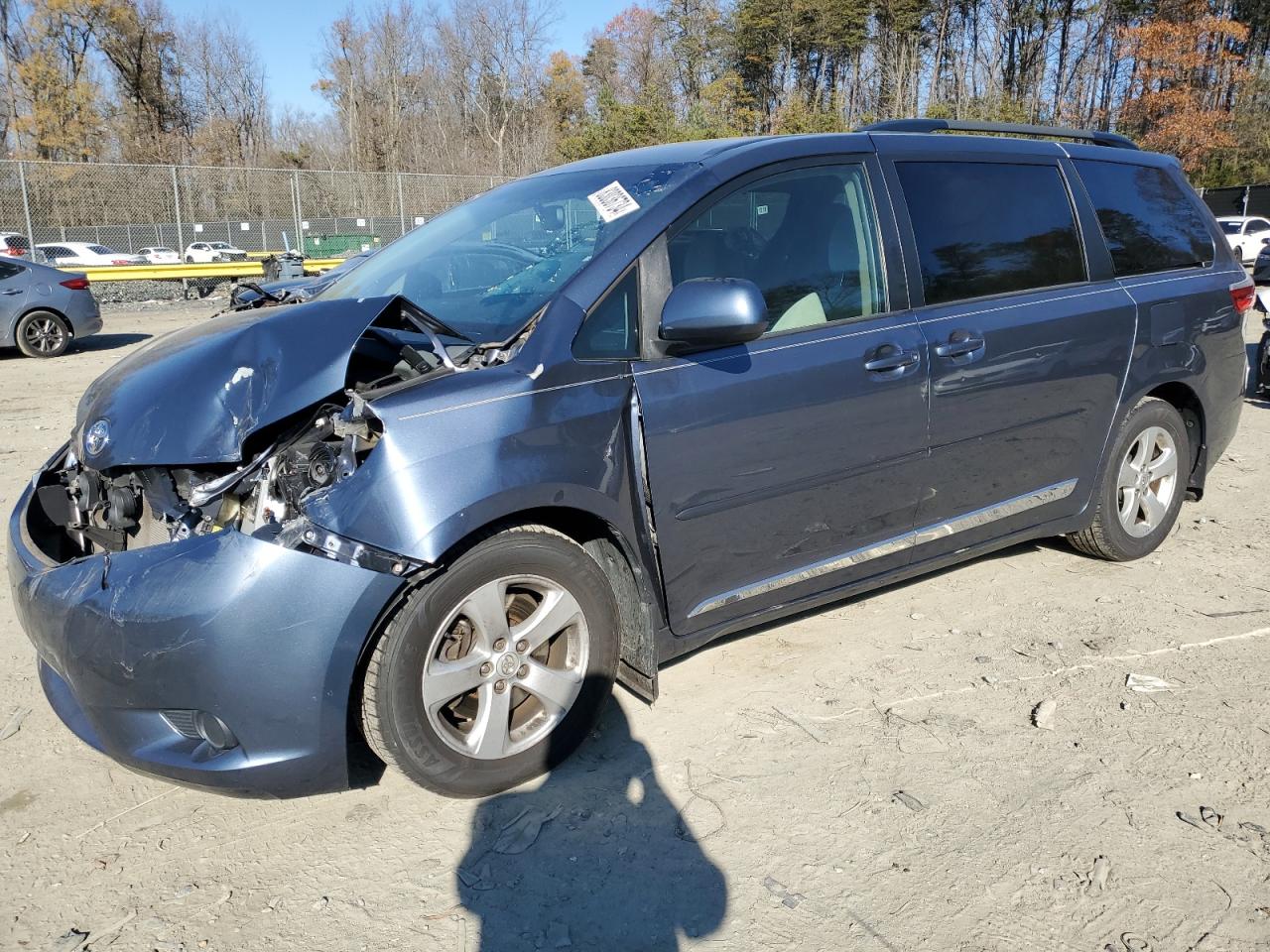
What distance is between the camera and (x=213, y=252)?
23.6m

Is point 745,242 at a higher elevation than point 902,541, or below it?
higher

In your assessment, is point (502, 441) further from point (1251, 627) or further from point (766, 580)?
Answer: point (1251, 627)

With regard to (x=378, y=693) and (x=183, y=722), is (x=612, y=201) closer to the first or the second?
(x=378, y=693)

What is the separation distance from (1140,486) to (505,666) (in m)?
3.34

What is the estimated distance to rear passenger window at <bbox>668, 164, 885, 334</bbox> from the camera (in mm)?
3254

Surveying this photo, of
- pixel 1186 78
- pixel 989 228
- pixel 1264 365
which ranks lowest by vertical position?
pixel 1264 365

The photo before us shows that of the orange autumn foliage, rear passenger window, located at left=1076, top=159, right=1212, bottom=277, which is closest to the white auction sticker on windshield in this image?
rear passenger window, located at left=1076, top=159, right=1212, bottom=277

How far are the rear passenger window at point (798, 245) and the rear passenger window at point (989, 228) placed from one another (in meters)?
0.26

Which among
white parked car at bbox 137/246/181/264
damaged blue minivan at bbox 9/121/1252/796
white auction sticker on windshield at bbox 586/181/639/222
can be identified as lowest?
damaged blue minivan at bbox 9/121/1252/796

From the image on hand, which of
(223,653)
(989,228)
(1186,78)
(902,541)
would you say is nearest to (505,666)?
(223,653)

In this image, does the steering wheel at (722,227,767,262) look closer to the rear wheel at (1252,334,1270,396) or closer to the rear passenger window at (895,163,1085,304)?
the rear passenger window at (895,163,1085,304)

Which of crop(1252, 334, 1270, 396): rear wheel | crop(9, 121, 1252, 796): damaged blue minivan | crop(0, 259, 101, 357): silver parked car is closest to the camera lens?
crop(9, 121, 1252, 796): damaged blue minivan

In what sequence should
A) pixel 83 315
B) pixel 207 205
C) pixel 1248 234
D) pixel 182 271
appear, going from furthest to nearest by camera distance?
pixel 1248 234 < pixel 207 205 < pixel 182 271 < pixel 83 315

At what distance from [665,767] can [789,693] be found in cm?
67
